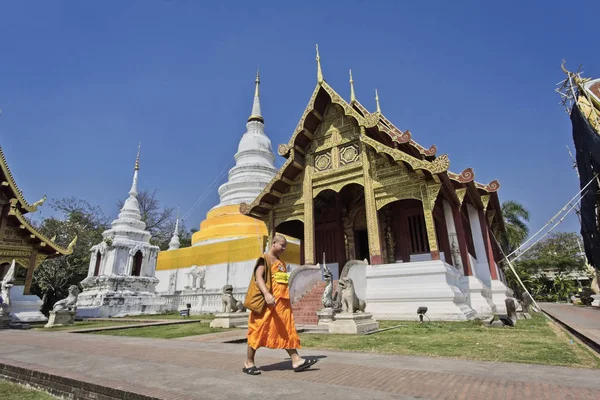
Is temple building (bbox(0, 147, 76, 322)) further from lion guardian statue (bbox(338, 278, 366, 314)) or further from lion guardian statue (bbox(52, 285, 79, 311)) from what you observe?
lion guardian statue (bbox(338, 278, 366, 314))

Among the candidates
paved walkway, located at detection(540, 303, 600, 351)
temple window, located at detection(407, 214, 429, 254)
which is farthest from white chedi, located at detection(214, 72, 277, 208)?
paved walkway, located at detection(540, 303, 600, 351)

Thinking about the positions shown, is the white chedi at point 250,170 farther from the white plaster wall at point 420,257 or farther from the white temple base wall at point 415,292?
the white temple base wall at point 415,292

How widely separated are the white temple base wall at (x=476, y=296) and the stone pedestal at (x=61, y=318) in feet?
42.5

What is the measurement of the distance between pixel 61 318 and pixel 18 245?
5.32 metres

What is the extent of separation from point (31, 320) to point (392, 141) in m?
15.3

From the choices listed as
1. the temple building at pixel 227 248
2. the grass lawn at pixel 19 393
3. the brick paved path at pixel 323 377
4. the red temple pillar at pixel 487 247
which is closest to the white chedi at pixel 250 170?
the temple building at pixel 227 248

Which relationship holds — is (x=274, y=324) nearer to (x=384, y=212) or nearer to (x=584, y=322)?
(x=584, y=322)

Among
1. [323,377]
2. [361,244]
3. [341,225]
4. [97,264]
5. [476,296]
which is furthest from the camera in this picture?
[97,264]

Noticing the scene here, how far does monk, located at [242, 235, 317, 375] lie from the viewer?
3.09 m

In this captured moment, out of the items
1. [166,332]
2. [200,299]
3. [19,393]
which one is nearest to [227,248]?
[200,299]

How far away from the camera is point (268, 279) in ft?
10.8

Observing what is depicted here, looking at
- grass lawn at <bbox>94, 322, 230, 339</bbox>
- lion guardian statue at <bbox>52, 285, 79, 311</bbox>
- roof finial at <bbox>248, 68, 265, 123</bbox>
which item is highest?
roof finial at <bbox>248, 68, 265, 123</bbox>

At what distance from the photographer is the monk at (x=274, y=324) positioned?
3094 millimetres

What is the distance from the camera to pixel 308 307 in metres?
9.98
